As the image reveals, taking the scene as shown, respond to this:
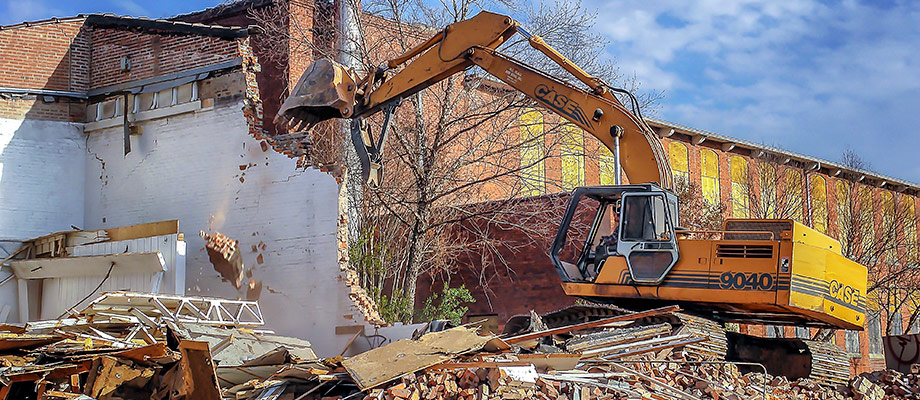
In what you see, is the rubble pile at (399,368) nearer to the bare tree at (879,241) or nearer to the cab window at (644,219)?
the cab window at (644,219)

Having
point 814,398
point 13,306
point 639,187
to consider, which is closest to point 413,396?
point 639,187

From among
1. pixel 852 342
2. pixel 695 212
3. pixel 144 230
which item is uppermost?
pixel 695 212

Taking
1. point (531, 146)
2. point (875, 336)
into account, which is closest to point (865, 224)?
point (875, 336)

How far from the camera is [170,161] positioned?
16641 millimetres

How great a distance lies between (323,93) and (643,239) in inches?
196

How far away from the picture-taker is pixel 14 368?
→ 30.3ft

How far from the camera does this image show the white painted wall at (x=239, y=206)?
1501 cm

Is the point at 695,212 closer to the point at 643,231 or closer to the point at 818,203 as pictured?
the point at 818,203

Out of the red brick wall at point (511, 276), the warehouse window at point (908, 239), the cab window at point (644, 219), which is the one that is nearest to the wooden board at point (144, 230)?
the red brick wall at point (511, 276)

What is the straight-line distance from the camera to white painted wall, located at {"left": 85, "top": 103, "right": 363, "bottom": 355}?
15008 millimetres

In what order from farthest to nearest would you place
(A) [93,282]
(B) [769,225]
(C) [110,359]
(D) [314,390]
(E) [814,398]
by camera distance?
(A) [93,282] → (B) [769,225] → (E) [814,398] → (C) [110,359] → (D) [314,390]

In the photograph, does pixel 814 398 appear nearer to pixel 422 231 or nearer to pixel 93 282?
pixel 422 231

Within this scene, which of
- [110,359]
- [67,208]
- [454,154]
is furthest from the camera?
[454,154]

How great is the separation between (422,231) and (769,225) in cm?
700
